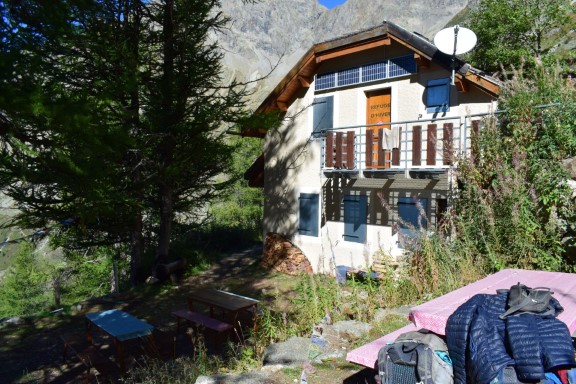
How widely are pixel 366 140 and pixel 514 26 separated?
9538mm

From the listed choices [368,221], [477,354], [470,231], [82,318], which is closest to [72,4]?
[477,354]

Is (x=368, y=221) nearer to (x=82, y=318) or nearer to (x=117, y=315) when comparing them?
(x=117, y=315)

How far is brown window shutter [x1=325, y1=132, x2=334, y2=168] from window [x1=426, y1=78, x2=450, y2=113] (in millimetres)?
2492

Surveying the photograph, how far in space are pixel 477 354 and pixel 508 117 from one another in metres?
5.72

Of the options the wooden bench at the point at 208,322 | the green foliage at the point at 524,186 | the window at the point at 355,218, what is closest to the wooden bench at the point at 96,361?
the wooden bench at the point at 208,322

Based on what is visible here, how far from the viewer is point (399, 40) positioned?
10797 millimetres

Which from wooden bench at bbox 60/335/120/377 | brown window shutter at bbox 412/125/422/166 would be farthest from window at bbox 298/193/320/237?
wooden bench at bbox 60/335/120/377

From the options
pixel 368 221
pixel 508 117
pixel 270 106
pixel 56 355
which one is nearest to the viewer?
pixel 508 117

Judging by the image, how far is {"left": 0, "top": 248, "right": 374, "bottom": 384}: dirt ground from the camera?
4723 millimetres

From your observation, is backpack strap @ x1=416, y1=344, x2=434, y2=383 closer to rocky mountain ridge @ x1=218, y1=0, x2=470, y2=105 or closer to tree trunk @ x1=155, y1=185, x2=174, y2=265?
tree trunk @ x1=155, y1=185, x2=174, y2=265

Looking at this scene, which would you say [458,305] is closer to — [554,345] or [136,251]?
[554,345]

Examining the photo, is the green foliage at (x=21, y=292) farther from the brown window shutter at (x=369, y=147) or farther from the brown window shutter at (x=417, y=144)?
the brown window shutter at (x=417, y=144)

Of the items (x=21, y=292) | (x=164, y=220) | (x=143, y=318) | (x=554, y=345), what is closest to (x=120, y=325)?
(x=143, y=318)

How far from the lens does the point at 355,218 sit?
39.7ft
